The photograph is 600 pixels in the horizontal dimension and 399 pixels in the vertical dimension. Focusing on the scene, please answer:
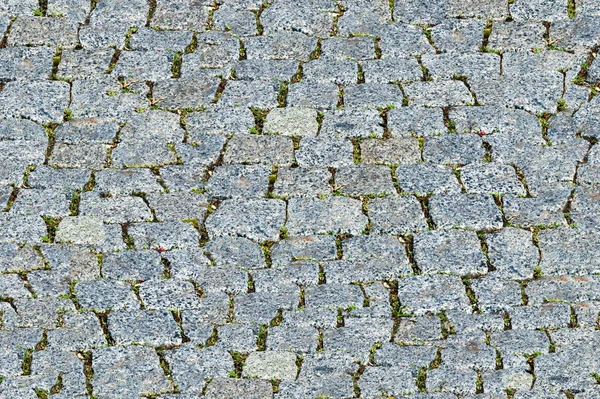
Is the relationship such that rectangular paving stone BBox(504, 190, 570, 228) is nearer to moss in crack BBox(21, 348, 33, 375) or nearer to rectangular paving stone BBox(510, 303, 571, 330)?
rectangular paving stone BBox(510, 303, 571, 330)

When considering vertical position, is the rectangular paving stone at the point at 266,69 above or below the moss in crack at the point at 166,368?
above

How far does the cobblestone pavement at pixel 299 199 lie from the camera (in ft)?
17.0

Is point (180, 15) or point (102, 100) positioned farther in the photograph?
point (180, 15)

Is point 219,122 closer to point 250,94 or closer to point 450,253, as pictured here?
point 250,94

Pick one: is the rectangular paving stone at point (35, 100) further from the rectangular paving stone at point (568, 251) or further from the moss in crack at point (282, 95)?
the rectangular paving stone at point (568, 251)

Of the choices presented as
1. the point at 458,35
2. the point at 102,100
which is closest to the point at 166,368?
the point at 102,100

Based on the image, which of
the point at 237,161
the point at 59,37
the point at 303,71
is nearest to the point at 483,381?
the point at 237,161

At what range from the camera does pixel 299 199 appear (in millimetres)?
6043

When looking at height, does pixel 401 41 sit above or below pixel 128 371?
above

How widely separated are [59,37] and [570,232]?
2899mm

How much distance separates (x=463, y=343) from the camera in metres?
5.24

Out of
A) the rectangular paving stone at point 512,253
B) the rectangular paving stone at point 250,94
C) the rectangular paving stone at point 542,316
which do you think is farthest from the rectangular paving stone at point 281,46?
the rectangular paving stone at point 542,316

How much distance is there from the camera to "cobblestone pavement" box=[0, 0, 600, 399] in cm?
520

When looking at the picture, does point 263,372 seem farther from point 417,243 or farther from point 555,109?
point 555,109
